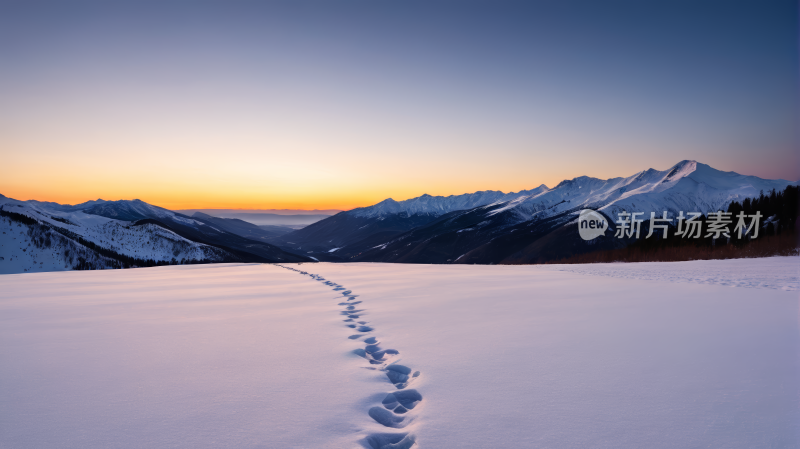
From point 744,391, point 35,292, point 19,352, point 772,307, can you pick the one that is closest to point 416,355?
point 744,391

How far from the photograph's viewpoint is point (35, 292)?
1168cm

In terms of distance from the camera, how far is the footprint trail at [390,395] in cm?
326

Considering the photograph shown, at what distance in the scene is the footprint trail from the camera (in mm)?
3264

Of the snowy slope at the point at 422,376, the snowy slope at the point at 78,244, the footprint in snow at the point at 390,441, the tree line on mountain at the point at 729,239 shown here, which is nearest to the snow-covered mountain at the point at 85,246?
the snowy slope at the point at 78,244

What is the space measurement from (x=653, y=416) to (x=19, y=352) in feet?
25.5

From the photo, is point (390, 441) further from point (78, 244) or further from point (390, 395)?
point (78, 244)

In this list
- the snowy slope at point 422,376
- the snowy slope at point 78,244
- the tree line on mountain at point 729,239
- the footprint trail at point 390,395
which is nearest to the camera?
the snowy slope at point 422,376

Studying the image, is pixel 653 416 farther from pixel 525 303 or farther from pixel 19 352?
pixel 19 352

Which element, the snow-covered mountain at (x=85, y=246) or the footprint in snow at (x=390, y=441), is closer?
the footprint in snow at (x=390, y=441)

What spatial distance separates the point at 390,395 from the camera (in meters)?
4.14

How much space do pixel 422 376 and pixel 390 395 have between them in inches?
19.9

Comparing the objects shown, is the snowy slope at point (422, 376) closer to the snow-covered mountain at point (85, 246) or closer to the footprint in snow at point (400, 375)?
the footprint in snow at point (400, 375)

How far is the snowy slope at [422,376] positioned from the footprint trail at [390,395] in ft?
0.08

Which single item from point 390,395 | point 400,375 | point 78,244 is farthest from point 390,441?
point 78,244
